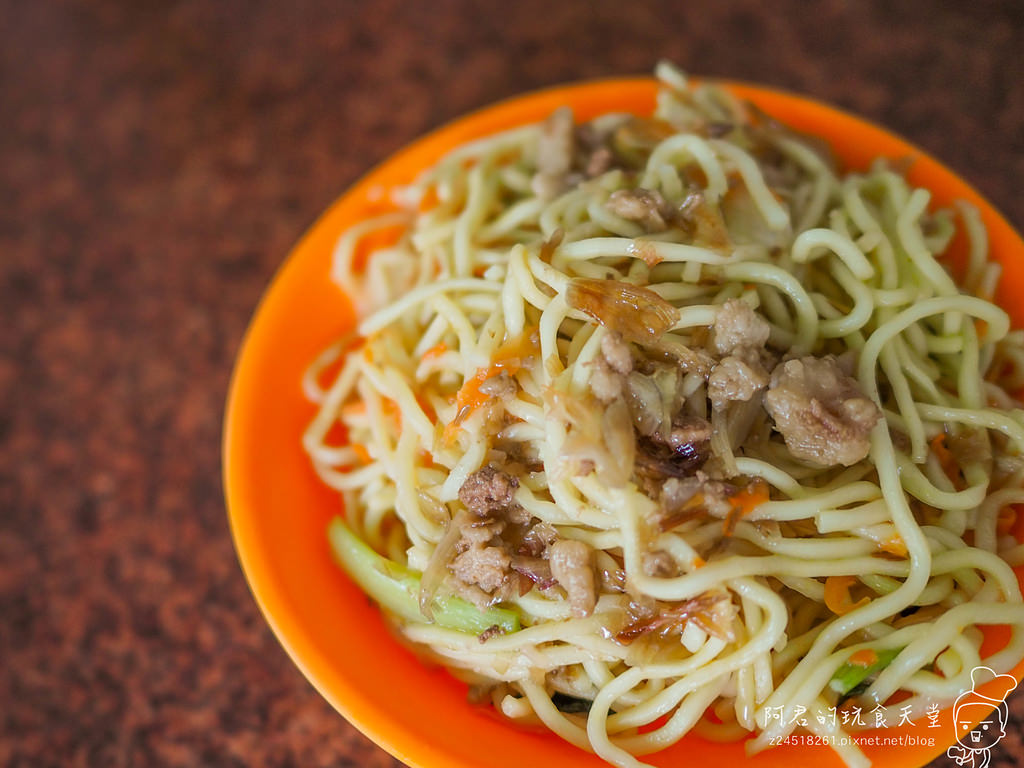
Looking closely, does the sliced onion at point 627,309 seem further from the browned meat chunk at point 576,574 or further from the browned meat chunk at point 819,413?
the browned meat chunk at point 576,574

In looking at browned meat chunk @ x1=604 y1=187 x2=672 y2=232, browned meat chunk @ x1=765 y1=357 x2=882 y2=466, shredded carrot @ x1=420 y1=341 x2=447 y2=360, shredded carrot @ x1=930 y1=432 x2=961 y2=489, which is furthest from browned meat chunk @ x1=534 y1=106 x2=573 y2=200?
shredded carrot @ x1=930 y1=432 x2=961 y2=489

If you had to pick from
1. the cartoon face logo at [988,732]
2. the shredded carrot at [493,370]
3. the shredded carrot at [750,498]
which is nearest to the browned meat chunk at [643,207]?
the shredded carrot at [493,370]

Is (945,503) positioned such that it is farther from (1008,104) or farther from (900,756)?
(1008,104)

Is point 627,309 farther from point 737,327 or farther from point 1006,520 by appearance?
point 1006,520

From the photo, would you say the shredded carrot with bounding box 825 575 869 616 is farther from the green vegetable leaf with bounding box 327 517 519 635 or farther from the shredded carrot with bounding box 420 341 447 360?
the shredded carrot with bounding box 420 341 447 360

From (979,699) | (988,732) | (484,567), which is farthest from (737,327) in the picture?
(988,732)

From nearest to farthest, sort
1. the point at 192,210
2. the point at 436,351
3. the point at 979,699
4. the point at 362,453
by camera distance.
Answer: the point at 979,699 < the point at 436,351 < the point at 362,453 < the point at 192,210
